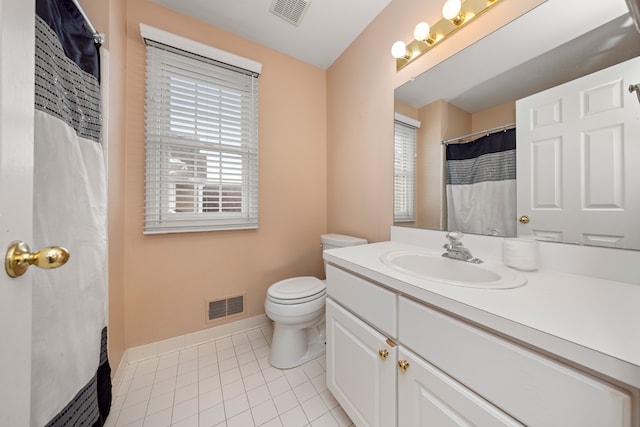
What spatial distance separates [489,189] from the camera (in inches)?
37.3

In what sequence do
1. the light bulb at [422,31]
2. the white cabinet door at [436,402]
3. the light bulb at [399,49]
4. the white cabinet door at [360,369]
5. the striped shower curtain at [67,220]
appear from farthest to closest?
the light bulb at [399,49] < the light bulb at [422,31] < the white cabinet door at [360,369] < the striped shower curtain at [67,220] < the white cabinet door at [436,402]

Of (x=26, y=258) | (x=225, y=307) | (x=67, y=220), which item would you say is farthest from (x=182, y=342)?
(x=26, y=258)

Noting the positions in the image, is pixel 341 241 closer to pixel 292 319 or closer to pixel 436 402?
pixel 292 319

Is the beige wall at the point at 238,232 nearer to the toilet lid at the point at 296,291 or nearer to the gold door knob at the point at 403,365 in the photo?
the toilet lid at the point at 296,291

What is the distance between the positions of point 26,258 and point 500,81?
1.52 m

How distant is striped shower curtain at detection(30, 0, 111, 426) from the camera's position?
1.95 feet

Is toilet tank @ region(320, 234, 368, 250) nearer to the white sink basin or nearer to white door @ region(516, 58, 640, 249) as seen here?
the white sink basin

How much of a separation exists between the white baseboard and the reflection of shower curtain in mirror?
62.0 inches

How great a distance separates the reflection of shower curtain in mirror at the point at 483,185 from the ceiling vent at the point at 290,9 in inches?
50.5

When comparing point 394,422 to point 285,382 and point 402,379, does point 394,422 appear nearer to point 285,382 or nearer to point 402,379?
point 402,379

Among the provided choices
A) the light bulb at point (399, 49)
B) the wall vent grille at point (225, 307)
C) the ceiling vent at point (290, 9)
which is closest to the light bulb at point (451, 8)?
the light bulb at point (399, 49)

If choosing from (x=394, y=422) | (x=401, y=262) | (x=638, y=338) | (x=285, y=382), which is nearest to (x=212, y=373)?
(x=285, y=382)

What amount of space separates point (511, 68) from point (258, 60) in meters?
1.65

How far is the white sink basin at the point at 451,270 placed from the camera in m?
0.64
